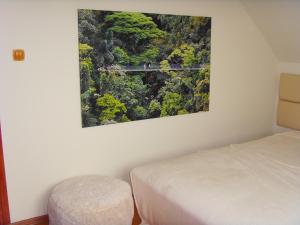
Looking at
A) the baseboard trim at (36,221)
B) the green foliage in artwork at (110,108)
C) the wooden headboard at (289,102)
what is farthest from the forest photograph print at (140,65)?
the wooden headboard at (289,102)

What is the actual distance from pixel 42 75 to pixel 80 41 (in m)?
0.40

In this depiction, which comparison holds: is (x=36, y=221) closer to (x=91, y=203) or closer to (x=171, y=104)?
(x=91, y=203)

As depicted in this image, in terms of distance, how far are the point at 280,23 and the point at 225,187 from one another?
6.69 ft

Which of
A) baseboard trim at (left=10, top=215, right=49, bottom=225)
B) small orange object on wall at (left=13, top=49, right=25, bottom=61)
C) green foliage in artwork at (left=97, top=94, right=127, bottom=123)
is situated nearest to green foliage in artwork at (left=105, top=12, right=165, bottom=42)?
green foliage in artwork at (left=97, top=94, right=127, bottom=123)

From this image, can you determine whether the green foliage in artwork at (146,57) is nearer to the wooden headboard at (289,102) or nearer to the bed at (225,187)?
the bed at (225,187)

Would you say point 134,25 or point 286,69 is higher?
point 134,25

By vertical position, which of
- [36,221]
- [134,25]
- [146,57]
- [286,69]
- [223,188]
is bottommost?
[36,221]

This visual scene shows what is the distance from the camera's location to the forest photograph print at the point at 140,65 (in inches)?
99.0

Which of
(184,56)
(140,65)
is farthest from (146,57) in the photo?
(184,56)

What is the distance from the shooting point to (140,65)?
2756 millimetres

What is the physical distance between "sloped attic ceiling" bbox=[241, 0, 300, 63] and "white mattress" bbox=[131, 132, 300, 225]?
1228 mm

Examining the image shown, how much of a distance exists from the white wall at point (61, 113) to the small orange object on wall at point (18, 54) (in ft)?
0.11

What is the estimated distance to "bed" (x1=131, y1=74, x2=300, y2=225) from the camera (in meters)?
1.81

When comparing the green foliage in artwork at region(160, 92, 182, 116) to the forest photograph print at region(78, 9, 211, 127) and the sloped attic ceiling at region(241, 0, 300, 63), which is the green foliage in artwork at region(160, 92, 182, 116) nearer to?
the forest photograph print at region(78, 9, 211, 127)
